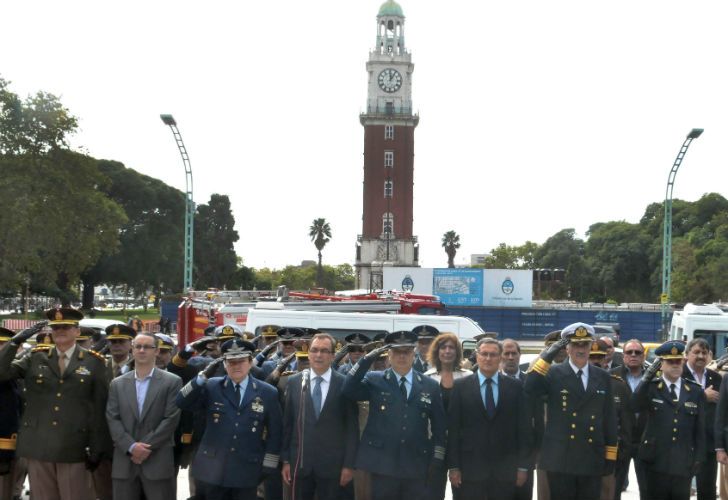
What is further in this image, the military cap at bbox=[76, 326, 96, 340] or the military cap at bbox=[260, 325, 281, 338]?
the military cap at bbox=[260, 325, 281, 338]

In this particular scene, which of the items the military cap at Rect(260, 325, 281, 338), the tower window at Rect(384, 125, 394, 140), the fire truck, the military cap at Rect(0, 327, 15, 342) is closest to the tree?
the tower window at Rect(384, 125, 394, 140)

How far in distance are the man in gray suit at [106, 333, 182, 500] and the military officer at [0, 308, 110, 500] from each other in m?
0.23

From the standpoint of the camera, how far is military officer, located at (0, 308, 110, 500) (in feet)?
28.8

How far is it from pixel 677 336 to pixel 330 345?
16760 mm

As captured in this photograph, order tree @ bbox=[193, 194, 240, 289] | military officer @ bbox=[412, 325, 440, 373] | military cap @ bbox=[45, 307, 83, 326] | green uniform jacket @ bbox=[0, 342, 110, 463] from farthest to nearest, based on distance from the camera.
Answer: tree @ bbox=[193, 194, 240, 289], military officer @ bbox=[412, 325, 440, 373], military cap @ bbox=[45, 307, 83, 326], green uniform jacket @ bbox=[0, 342, 110, 463]

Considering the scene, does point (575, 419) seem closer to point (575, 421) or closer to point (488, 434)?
point (575, 421)

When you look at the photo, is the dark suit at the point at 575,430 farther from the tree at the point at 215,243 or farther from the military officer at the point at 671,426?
the tree at the point at 215,243

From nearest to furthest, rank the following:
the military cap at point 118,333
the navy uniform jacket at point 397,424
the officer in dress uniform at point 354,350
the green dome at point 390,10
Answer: the navy uniform jacket at point 397,424 < the officer in dress uniform at point 354,350 < the military cap at point 118,333 < the green dome at point 390,10

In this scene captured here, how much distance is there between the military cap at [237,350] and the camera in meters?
8.41

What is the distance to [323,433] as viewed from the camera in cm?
855

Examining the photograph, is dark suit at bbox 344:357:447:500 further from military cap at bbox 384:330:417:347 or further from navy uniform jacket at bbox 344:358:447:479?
military cap at bbox 384:330:417:347

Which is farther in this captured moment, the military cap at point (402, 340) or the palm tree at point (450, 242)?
the palm tree at point (450, 242)

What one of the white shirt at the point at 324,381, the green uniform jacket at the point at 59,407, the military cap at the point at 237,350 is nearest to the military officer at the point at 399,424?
the white shirt at the point at 324,381

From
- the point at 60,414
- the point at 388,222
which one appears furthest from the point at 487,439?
the point at 388,222
